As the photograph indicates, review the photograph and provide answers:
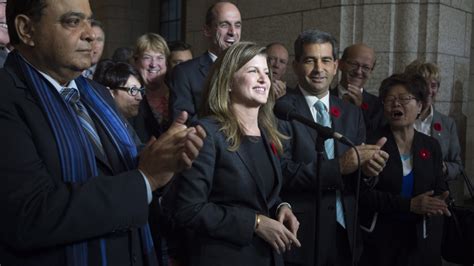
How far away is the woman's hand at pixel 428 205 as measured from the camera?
111 inches

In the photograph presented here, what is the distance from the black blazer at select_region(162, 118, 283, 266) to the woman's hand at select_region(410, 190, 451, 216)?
1.10 meters

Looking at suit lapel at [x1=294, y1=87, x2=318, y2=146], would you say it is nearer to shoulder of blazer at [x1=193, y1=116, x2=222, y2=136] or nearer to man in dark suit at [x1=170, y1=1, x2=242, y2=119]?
man in dark suit at [x1=170, y1=1, x2=242, y2=119]

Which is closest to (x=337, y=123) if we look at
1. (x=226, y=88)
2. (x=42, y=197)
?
(x=226, y=88)

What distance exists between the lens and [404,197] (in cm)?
290

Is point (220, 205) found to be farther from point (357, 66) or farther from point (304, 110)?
point (357, 66)

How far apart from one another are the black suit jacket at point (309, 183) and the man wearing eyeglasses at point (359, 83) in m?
0.65

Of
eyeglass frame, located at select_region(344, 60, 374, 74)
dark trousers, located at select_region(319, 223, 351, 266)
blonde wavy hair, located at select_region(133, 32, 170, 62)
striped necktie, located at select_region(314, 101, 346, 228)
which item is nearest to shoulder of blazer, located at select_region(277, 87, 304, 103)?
striped necktie, located at select_region(314, 101, 346, 228)

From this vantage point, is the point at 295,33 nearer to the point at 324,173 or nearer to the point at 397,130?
the point at 397,130

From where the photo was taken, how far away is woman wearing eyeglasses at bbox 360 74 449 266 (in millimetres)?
2883

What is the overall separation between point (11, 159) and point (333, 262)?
1.90 m

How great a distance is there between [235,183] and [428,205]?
4.50ft

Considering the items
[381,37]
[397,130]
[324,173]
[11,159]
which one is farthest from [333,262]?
[381,37]

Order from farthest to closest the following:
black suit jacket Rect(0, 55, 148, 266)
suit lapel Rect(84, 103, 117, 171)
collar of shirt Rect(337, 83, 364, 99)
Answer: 1. collar of shirt Rect(337, 83, 364, 99)
2. suit lapel Rect(84, 103, 117, 171)
3. black suit jacket Rect(0, 55, 148, 266)

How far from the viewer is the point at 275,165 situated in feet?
7.22
